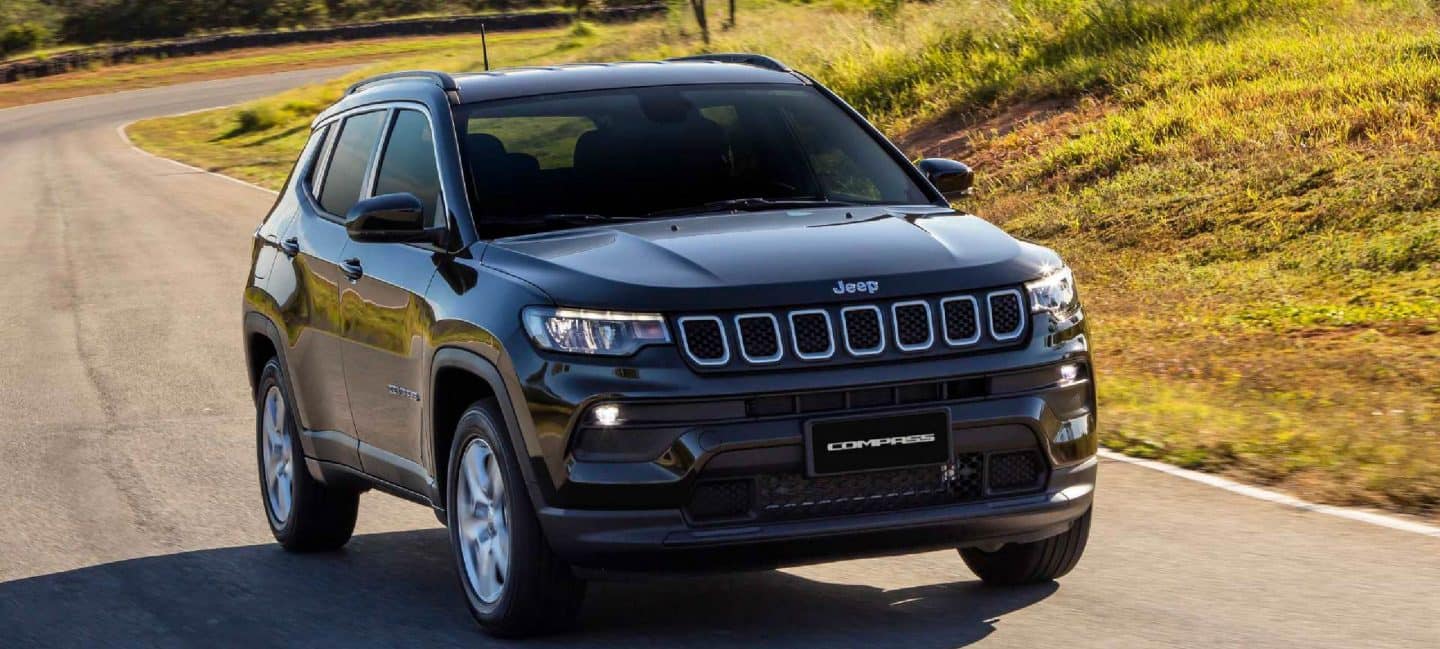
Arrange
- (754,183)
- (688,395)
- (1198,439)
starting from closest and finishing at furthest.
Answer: (688,395) < (754,183) < (1198,439)

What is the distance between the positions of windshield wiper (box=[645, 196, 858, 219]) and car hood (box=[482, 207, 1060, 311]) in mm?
196

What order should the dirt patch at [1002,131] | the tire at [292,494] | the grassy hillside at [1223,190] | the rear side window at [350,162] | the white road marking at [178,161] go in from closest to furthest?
1. the rear side window at [350,162]
2. the tire at [292,494]
3. the grassy hillside at [1223,190]
4. the dirt patch at [1002,131]
5. the white road marking at [178,161]

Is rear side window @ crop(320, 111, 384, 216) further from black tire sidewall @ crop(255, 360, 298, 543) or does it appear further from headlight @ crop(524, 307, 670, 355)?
headlight @ crop(524, 307, 670, 355)

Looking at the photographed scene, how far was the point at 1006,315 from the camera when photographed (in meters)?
5.95

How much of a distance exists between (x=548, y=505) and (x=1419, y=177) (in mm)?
11620

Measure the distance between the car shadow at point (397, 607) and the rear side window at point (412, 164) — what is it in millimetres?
1292

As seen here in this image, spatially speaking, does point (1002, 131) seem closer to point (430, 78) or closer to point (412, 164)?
point (430, 78)

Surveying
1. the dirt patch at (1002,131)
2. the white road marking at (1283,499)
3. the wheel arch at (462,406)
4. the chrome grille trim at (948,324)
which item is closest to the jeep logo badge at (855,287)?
the chrome grille trim at (948,324)

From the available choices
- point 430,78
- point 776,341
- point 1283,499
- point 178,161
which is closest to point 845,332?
point 776,341

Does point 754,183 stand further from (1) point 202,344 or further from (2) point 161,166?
(2) point 161,166

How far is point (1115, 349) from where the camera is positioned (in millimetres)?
12664

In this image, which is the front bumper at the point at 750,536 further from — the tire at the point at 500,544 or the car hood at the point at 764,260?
the car hood at the point at 764,260

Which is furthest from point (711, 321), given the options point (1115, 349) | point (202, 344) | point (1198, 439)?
point (202, 344)

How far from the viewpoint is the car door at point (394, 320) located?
263 inches
